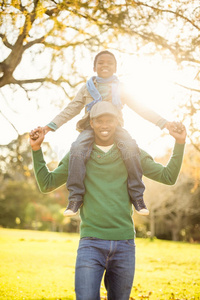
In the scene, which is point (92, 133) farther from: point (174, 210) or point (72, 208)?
point (174, 210)

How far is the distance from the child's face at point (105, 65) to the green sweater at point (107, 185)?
68cm

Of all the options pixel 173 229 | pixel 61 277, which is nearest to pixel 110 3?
pixel 61 277

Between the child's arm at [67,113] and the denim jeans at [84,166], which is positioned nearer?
the denim jeans at [84,166]

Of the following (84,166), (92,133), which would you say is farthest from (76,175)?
(92,133)

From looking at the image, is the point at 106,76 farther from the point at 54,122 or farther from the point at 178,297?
the point at 178,297

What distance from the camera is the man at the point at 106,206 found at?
238 centimetres

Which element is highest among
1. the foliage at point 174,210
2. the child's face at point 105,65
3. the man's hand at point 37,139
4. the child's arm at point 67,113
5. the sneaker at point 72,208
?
the child's face at point 105,65

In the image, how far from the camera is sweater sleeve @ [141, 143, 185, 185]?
2654mm

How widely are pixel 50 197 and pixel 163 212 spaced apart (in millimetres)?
16117

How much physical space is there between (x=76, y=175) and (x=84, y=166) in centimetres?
9

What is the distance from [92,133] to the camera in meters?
2.74

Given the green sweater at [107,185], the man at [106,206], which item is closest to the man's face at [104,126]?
the man at [106,206]

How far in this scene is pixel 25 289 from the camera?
25.0 feet

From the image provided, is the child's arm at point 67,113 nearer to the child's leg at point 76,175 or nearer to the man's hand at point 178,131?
the child's leg at point 76,175
